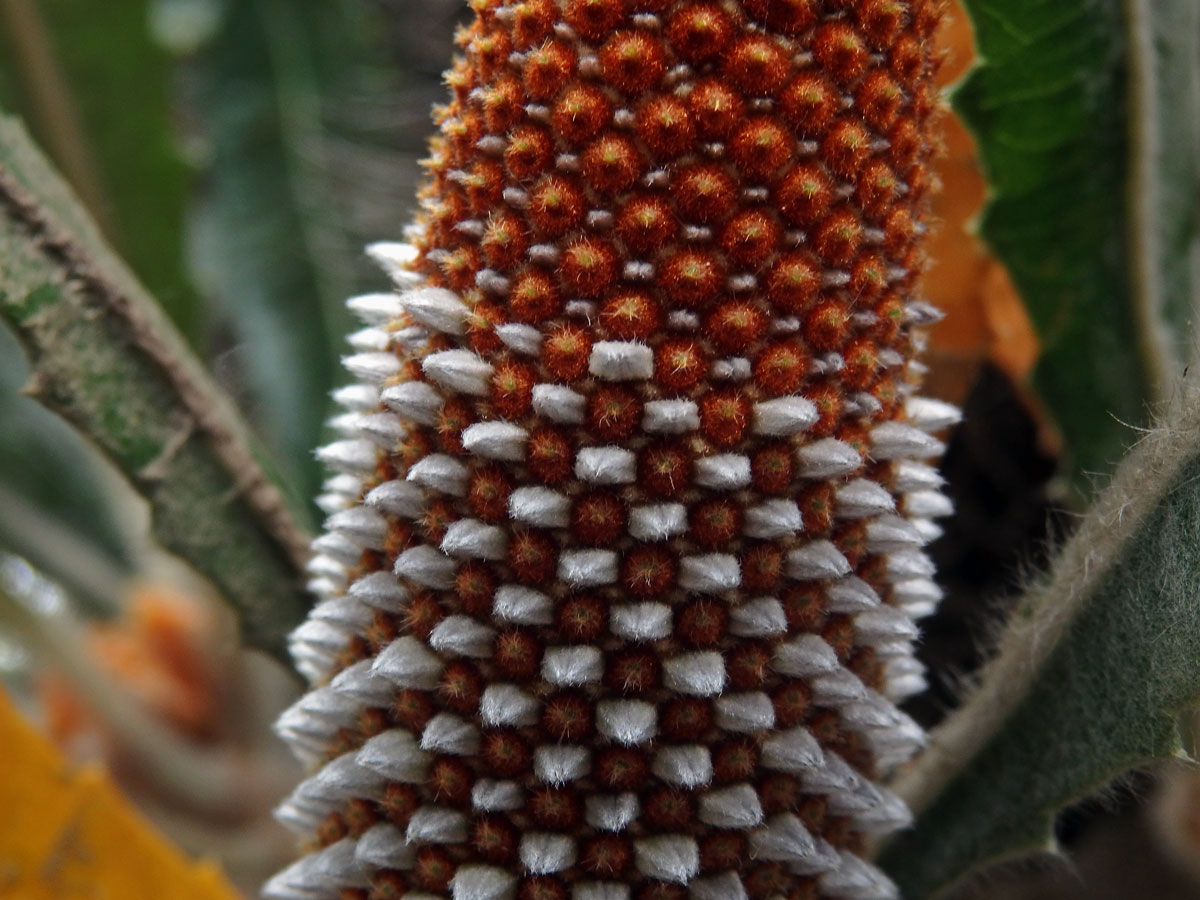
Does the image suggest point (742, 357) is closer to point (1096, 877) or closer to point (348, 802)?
point (348, 802)

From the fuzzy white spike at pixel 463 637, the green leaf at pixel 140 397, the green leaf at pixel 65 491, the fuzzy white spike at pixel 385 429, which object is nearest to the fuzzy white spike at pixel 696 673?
the fuzzy white spike at pixel 463 637

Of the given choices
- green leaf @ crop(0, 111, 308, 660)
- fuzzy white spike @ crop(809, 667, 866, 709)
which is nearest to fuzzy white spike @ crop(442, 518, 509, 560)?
fuzzy white spike @ crop(809, 667, 866, 709)

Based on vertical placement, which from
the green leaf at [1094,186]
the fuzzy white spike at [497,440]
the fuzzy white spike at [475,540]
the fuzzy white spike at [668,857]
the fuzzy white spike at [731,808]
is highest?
the green leaf at [1094,186]

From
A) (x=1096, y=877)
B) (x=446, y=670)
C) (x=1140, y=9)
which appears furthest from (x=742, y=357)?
(x=1096, y=877)

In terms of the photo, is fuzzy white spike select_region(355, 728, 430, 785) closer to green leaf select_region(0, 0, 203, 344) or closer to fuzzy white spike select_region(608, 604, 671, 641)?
fuzzy white spike select_region(608, 604, 671, 641)

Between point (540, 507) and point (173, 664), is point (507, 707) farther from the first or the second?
point (173, 664)

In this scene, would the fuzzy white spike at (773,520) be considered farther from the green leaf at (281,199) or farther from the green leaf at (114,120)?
the green leaf at (114,120)

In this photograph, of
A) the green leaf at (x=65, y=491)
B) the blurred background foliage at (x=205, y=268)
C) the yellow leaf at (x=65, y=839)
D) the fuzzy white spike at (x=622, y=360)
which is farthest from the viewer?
the green leaf at (x=65, y=491)
